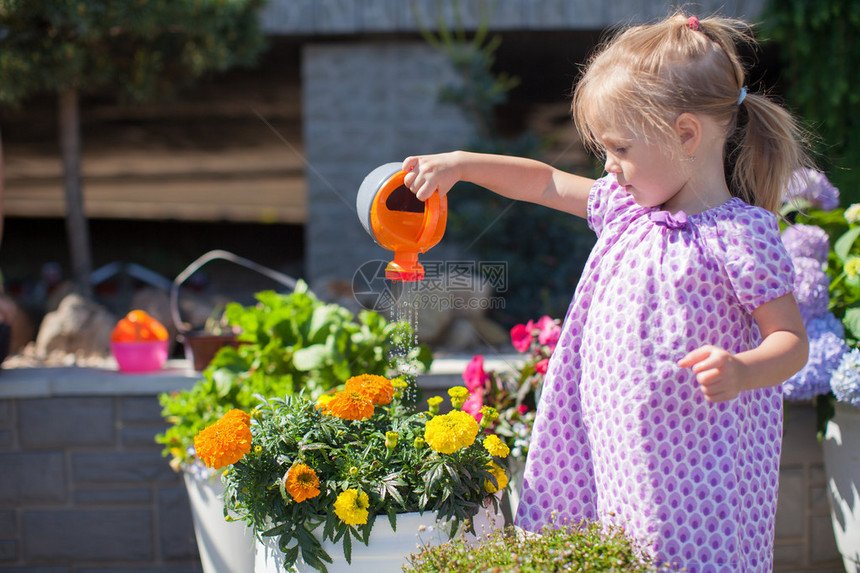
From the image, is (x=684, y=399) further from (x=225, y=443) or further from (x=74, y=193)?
(x=74, y=193)

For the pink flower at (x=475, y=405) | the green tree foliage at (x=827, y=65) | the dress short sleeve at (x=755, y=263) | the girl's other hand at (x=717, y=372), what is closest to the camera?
the girl's other hand at (x=717, y=372)

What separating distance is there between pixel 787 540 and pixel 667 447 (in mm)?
1069

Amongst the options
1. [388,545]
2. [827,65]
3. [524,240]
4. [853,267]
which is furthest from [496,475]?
[827,65]

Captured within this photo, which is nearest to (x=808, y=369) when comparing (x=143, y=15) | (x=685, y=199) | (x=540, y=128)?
(x=685, y=199)

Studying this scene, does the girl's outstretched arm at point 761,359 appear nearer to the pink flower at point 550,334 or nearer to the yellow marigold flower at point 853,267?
the pink flower at point 550,334

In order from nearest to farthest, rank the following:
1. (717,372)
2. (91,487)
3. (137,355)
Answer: (717,372), (91,487), (137,355)

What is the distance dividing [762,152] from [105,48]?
2611mm

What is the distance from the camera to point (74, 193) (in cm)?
313

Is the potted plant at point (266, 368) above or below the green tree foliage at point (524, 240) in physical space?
below

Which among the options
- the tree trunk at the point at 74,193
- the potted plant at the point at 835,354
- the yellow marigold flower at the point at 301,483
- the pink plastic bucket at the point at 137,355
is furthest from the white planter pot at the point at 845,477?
the tree trunk at the point at 74,193

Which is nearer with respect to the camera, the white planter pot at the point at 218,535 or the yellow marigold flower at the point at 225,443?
the yellow marigold flower at the point at 225,443

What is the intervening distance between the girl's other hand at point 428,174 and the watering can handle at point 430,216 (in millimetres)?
10

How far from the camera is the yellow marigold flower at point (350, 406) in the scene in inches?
49.9

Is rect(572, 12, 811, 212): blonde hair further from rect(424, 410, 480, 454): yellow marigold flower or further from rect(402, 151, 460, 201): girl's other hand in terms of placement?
rect(424, 410, 480, 454): yellow marigold flower
